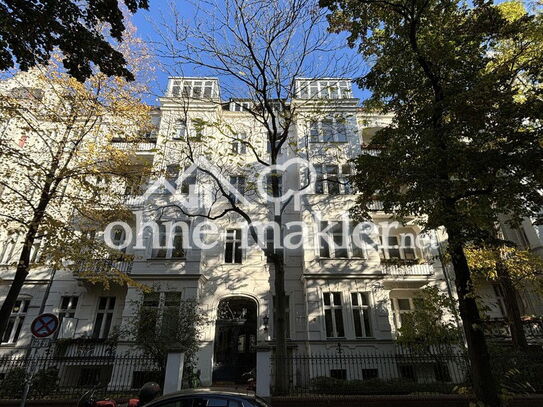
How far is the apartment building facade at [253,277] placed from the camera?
627 inches

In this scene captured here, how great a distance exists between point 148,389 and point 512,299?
15.4 m

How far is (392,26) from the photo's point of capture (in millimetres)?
12125

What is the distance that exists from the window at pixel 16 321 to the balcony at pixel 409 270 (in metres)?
19.6

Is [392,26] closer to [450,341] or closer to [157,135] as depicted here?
[450,341]

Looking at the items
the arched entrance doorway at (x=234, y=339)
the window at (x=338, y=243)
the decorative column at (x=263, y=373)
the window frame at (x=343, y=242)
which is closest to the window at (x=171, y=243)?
the arched entrance doorway at (x=234, y=339)

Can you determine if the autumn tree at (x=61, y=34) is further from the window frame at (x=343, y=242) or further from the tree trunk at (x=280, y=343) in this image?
the window frame at (x=343, y=242)

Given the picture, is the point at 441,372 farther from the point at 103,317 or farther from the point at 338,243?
the point at 103,317

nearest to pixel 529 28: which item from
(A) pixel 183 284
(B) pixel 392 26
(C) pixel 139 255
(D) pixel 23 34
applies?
(B) pixel 392 26

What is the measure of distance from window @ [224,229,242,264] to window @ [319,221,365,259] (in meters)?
4.84

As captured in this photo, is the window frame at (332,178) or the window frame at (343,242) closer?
the window frame at (343,242)

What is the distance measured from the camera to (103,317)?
55.9 ft

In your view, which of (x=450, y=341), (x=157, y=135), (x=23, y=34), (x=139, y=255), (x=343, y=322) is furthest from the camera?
(x=157, y=135)

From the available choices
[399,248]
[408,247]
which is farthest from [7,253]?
[408,247]

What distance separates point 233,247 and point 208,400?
13.1 meters
